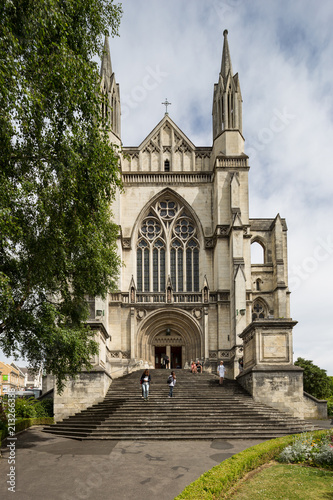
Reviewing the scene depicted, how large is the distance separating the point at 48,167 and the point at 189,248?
72.4 ft

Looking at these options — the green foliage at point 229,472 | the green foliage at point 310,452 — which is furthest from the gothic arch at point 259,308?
the green foliage at point 310,452

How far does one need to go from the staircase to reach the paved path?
0.84 meters

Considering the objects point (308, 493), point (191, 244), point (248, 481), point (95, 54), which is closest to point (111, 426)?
point (248, 481)

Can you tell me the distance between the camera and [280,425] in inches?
650

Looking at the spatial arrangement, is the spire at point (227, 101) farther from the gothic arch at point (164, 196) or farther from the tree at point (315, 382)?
the tree at point (315, 382)

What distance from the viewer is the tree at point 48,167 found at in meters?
10.6

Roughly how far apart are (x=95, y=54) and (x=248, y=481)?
11426mm

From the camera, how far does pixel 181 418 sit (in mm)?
17078

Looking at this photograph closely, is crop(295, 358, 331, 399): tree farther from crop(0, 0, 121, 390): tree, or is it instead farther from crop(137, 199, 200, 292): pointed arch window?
crop(0, 0, 121, 390): tree

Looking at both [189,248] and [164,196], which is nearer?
[189,248]

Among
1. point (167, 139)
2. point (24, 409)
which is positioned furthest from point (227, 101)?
point (24, 409)

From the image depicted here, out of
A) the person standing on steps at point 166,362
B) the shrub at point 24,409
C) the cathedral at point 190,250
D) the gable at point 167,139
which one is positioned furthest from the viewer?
the gable at point 167,139

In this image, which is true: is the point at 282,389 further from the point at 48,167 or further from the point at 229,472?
the point at 48,167

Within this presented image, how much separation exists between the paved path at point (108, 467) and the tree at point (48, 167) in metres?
2.49
